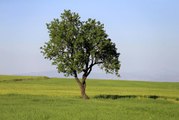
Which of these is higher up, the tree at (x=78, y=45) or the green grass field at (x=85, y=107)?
the tree at (x=78, y=45)

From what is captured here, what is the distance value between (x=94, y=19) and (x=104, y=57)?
6.61 m

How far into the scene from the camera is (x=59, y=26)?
62562mm

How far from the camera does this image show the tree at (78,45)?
61219mm

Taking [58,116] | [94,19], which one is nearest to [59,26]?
[94,19]

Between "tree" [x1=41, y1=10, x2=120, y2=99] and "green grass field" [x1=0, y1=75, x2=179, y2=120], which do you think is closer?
"green grass field" [x1=0, y1=75, x2=179, y2=120]

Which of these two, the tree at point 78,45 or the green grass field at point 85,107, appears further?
the tree at point 78,45

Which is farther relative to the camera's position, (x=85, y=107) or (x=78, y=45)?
(x=78, y=45)

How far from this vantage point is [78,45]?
61.5 m

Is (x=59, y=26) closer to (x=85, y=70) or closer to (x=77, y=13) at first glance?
(x=77, y=13)

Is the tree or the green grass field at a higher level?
the tree

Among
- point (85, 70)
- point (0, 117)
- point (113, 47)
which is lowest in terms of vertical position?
point (0, 117)

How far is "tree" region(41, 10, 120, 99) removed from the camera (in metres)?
61.2

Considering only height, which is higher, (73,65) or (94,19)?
(94,19)

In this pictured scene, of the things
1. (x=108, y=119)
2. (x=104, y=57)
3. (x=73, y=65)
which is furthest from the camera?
(x=104, y=57)
